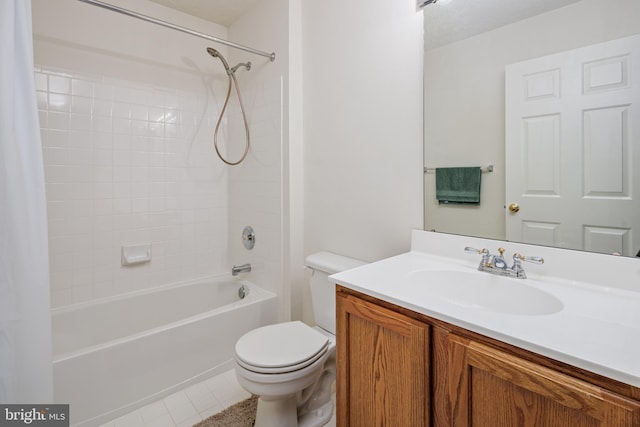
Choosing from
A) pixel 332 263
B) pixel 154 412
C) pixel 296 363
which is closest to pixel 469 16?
pixel 332 263

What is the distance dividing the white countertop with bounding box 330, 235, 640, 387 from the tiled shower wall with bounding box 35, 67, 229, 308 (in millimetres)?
1779

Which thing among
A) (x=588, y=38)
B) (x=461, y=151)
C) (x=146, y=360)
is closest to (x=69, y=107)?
(x=146, y=360)

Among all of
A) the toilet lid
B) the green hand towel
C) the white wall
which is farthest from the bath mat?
the green hand towel

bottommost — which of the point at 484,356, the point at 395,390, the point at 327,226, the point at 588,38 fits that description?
the point at 395,390

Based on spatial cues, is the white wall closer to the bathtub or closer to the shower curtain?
the bathtub

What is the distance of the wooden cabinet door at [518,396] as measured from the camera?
57cm

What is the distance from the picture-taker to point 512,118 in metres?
1.16

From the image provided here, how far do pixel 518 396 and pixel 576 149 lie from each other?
0.81m

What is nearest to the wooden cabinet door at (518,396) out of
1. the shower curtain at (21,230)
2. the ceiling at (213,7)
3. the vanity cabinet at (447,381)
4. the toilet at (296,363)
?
the vanity cabinet at (447,381)

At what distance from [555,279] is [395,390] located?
0.65 m

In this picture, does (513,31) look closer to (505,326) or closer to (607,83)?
(607,83)

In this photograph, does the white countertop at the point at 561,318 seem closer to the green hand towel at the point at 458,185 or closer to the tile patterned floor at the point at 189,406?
the green hand towel at the point at 458,185

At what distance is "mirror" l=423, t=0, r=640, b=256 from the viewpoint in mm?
935

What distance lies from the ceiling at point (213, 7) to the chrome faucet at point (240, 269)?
1.91m
